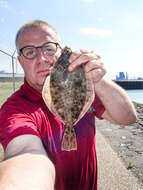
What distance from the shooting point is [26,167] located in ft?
4.61

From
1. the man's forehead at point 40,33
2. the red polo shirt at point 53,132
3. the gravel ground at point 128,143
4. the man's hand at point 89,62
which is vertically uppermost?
the man's forehead at point 40,33

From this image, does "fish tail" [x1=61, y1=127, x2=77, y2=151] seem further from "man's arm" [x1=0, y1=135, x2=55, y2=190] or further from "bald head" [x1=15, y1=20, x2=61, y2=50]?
"bald head" [x1=15, y1=20, x2=61, y2=50]

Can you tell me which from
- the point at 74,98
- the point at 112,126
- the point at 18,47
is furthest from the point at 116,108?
the point at 112,126

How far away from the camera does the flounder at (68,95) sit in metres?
1.94

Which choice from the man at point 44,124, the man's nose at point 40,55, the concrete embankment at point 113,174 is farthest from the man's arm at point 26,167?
the concrete embankment at point 113,174

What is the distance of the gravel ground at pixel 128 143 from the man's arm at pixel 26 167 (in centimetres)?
382

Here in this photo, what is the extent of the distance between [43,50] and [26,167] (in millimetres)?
1716

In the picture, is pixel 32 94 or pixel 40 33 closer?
pixel 32 94

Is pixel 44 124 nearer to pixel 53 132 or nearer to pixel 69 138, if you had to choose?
pixel 53 132

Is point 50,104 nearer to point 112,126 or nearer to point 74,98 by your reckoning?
point 74,98

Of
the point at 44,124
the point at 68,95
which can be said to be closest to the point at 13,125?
the point at 44,124

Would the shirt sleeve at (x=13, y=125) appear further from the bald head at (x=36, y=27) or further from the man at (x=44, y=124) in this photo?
the bald head at (x=36, y=27)

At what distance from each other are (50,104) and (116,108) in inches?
38.9

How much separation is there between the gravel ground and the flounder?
11.6 ft
